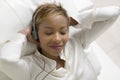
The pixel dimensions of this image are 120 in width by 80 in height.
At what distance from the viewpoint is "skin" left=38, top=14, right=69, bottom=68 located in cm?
104

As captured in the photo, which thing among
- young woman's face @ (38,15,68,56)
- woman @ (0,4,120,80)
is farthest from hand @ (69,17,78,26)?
young woman's face @ (38,15,68,56)

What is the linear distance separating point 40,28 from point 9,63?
177 millimetres

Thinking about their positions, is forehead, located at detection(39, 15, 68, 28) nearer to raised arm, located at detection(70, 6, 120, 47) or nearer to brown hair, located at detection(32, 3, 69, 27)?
brown hair, located at detection(32, 3, 69, 27)

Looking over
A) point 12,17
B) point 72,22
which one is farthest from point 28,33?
point 72,22

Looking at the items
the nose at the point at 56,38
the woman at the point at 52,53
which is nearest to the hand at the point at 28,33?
the woman at the point at 52,53

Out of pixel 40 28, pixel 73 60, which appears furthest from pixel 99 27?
pixel 40 28

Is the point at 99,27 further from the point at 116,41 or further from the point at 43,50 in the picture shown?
the point at 116,41

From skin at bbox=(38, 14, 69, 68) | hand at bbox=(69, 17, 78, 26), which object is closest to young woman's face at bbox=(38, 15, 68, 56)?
A: skin at bbox=(38, 14, 69, 68)

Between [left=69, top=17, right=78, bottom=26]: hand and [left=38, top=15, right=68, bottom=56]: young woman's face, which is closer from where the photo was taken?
[left=38, top=15, right=68, bottom=56]: young woman's face

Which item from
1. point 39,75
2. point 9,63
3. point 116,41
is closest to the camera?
point 9,63

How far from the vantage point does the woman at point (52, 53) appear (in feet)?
3.43

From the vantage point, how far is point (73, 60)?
1.19m

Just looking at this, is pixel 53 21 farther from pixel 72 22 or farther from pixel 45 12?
pixel 72 22

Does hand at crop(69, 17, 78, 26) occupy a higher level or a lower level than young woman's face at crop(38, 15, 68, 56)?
lower
